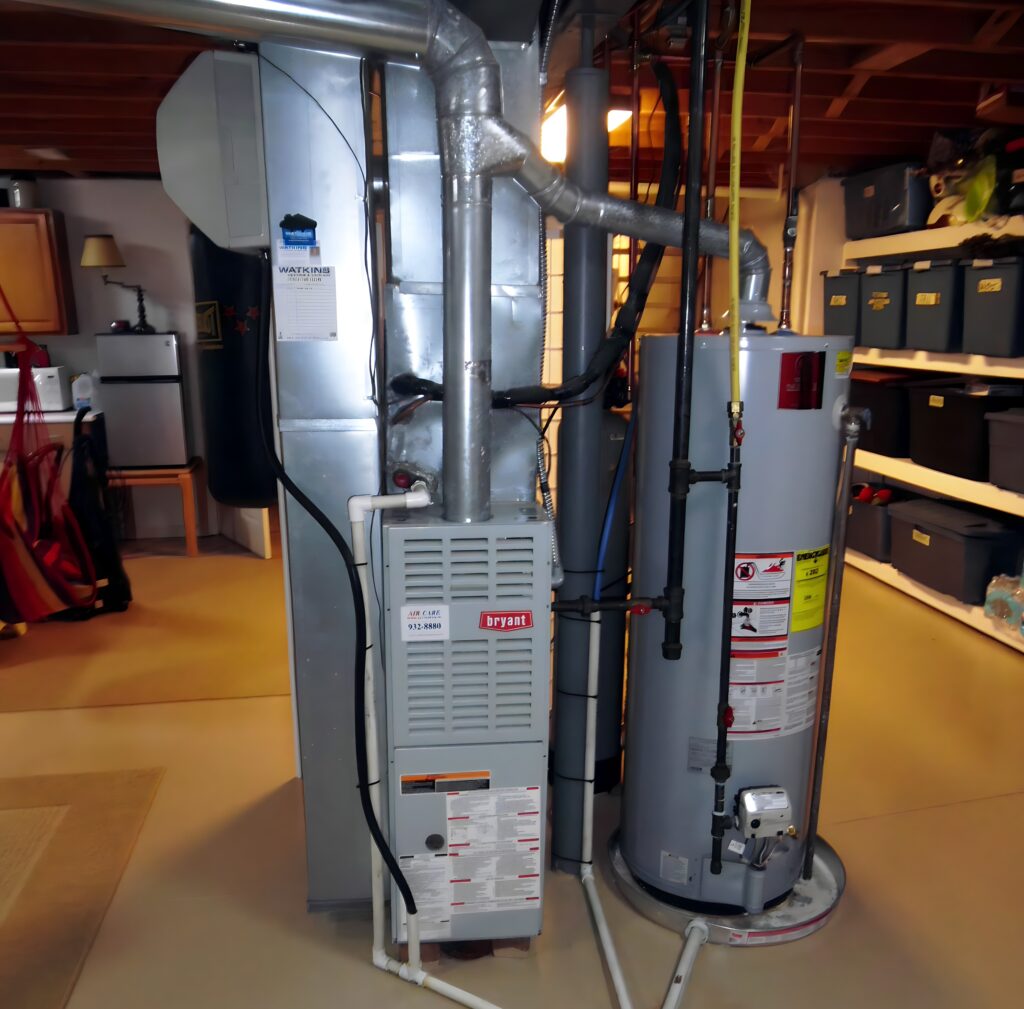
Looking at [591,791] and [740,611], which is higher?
[740,611]

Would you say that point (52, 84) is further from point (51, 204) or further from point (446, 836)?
point (446, 836)

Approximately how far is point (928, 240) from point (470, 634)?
11.0 feet

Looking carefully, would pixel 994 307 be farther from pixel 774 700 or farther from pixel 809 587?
pixel 774 700

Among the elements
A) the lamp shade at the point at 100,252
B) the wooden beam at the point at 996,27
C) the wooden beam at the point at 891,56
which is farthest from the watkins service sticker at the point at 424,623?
the lamp shade at the point at 100,252

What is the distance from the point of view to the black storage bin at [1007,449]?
3.31 metres

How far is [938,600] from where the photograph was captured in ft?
12.7

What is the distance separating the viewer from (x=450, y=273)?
5.07 ft

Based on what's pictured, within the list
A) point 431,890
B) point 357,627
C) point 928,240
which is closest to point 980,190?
point 928,240

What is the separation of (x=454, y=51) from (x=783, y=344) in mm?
822

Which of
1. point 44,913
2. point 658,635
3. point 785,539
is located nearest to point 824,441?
point 785,539

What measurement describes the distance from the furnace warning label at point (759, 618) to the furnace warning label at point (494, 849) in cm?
55

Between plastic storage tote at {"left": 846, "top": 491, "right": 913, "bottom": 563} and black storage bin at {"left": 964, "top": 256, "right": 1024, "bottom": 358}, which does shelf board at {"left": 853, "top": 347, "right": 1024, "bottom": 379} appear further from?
plastic storage tote at {"left": 846, "top": 491, "right": 913, "bottom": 563}

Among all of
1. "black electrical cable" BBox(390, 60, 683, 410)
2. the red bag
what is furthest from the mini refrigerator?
"black electrical cable" BBox(390, 60, 683, 410)

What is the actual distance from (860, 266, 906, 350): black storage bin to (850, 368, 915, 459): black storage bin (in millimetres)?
176
